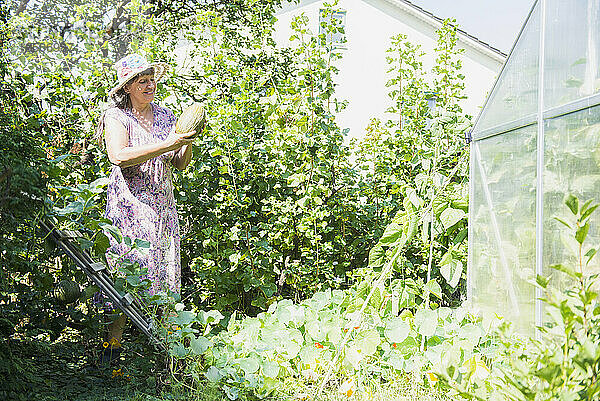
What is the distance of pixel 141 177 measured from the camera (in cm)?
279

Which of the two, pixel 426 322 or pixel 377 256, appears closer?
pixel 426 322

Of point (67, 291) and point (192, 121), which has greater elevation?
point (192, 121)

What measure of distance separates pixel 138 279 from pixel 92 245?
243 millimetres

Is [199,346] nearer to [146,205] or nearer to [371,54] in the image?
[146,205]

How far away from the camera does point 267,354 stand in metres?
2.62

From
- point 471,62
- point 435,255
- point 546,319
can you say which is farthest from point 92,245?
point 471,62

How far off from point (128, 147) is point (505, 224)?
1.73 meters

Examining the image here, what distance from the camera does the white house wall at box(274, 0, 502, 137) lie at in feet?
49.5

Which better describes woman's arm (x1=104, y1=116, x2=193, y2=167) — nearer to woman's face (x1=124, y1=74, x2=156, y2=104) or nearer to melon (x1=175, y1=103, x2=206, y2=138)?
melon (x1=175, y1=103, x2=206, y2=138)

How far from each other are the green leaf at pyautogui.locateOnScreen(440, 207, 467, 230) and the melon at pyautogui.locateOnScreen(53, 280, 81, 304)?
6.25 feet

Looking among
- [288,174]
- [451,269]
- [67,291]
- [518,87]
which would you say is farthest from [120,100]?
[451,269]

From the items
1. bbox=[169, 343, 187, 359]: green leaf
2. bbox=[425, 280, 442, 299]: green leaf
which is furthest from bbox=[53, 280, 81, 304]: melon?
bbox=[425, 280, 442, 299]: green leaf

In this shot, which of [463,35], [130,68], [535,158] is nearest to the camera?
[535,158]

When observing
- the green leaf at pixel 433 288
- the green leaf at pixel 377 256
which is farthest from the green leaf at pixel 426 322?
the green leaf at pixel 377 256
